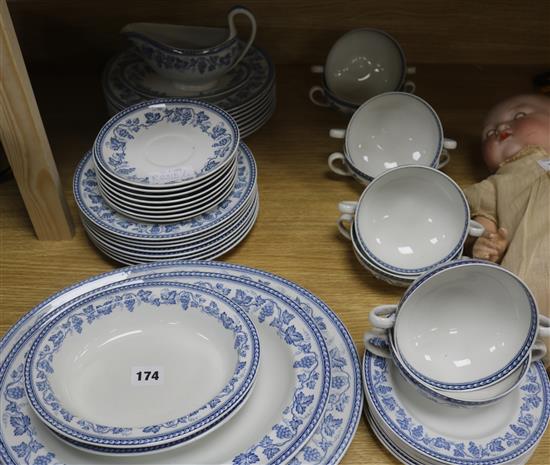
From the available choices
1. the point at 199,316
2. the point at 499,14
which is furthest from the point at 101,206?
the point at 499,14

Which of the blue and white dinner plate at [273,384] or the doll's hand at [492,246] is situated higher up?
the blue and white dinner plate at [273,384]

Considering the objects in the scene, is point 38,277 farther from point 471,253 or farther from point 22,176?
point 471,253

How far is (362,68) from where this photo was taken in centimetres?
114

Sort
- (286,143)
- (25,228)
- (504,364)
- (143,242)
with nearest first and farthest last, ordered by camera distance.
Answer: (504,364), (143,242), (25,228), (286,143)

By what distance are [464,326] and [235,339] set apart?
25cm

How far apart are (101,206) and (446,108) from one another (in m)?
0.58

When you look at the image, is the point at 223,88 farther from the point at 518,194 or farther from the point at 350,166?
the point at 518,194

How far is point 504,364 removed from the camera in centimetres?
71

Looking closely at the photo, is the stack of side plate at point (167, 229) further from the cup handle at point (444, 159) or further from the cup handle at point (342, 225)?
the cup handle at point (444, 159)

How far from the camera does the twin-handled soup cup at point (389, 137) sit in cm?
99

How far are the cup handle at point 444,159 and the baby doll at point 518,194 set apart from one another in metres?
0.05

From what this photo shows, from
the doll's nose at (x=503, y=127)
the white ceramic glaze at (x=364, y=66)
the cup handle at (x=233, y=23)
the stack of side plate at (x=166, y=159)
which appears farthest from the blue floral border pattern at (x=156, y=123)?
the doll's nose at (x=503, y=127)

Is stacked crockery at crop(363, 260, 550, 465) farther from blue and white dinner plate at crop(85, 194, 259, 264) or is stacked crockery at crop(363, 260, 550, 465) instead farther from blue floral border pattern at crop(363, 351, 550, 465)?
blue and white dinner plate at crop(85, 194, 259, 264)

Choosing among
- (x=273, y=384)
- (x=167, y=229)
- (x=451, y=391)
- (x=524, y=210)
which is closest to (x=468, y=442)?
(x=451, y=391)
